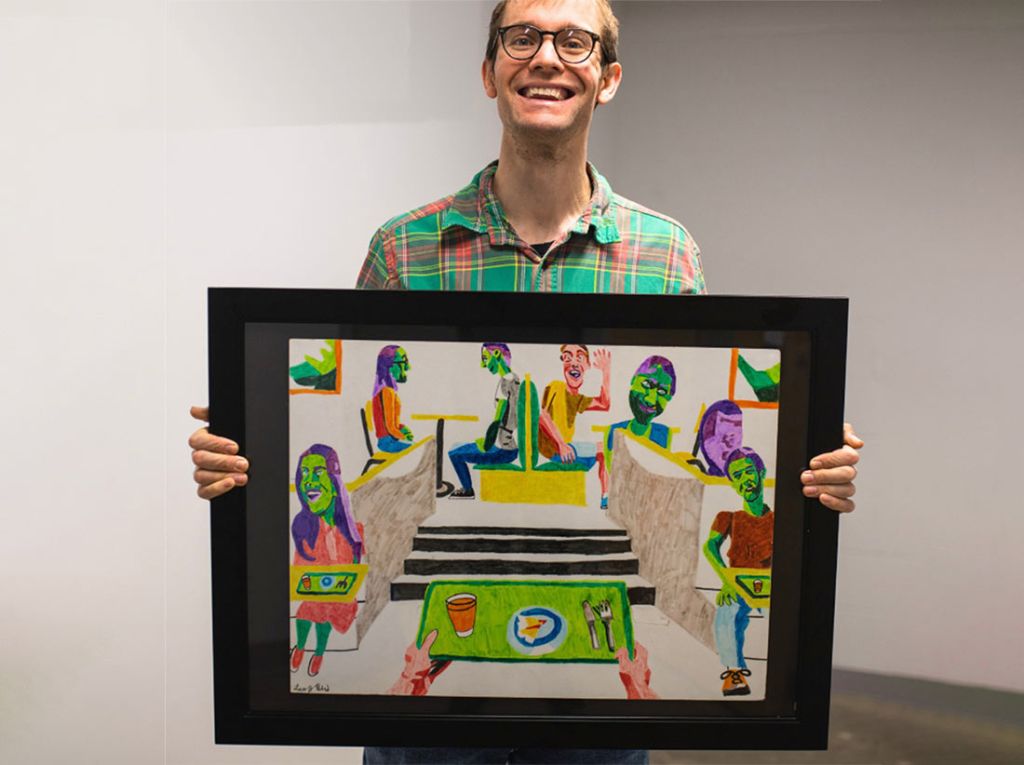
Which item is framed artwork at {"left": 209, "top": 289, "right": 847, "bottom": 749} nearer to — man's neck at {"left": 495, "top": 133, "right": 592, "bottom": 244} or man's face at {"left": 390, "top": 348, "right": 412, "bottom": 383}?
man's face at {"left": 390, "top": 348, "right": 412, "bottom": 383}

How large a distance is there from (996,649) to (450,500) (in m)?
2.40

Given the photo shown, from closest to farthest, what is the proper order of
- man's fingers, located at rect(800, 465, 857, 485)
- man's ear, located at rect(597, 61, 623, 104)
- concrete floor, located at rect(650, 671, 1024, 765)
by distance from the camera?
man's fingers, located at rect(800, 465, 857, 485) → man's ear, located at rect(597, 61, 623, 104) → concrete floor, located at rect(650, 671, 1024, 765)

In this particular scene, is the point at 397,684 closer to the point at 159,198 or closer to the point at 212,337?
the point at 212,337

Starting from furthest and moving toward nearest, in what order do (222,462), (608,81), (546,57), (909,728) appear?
(909,728)
(608,81)
(546,57)
(222,462)

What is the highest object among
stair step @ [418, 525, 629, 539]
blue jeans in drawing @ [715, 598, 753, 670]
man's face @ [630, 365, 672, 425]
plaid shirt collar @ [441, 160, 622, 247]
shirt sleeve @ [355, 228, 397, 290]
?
plaid shirt collar @ [441, 160, 622, 247]

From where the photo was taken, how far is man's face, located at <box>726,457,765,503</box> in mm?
1165

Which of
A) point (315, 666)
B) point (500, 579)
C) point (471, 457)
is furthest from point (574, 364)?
point (315, 666)

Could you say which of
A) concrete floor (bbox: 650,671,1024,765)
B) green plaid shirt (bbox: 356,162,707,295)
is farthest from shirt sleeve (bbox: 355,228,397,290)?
concrete floor (bbox: 650,671,1024,765)

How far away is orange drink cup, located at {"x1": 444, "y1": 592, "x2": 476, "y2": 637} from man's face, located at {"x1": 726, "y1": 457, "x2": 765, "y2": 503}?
0.36 meters

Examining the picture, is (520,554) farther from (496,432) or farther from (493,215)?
(493,215)

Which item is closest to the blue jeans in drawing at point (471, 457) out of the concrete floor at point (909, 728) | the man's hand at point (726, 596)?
the man's hand at point (726, 596)

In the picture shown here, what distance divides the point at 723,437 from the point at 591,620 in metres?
0.28

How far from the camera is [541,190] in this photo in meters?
1.43

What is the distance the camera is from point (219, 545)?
115 cm
